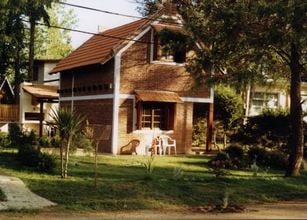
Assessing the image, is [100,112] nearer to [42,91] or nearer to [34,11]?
[34,11]

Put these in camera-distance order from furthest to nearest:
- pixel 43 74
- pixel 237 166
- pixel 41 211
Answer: pixel 43 74 → pixel 237 166 → pixel 41 211

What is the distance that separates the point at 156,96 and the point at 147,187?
40.1 ft

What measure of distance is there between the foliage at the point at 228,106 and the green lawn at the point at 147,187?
13.3 m

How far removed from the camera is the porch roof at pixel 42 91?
120 ft

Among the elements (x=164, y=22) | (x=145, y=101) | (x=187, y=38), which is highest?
(x=164, y=22)

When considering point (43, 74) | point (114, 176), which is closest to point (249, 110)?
point (43, 74)

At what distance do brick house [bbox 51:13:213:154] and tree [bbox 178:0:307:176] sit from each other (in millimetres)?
6463

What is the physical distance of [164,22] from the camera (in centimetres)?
2795

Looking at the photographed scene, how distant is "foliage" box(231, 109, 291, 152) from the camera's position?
27.2 meters

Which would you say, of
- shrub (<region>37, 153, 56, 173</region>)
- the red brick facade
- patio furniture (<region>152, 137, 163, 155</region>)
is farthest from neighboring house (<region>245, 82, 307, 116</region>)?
shrub (<region>37, 153, 56, 173</region>)

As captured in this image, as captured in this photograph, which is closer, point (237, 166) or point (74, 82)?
point (237, 166)

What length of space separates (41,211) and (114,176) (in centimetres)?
528

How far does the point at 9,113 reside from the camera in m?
39.0

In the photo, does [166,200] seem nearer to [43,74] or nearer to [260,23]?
[260,23]
